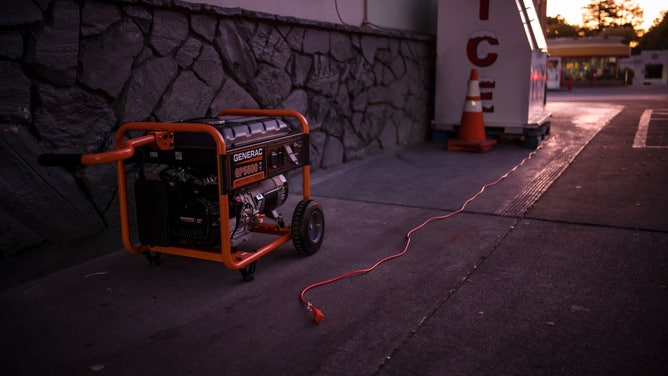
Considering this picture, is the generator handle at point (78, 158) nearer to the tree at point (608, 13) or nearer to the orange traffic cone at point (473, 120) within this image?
the orange traffic cone at point (473, 120)

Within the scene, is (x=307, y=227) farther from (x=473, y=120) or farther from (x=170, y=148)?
(x=473, y=120)

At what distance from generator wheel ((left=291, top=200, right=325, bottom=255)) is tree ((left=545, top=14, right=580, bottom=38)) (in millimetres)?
71163

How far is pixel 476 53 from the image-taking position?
8.45 meters

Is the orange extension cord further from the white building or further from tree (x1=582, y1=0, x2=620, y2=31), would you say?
tree (x1=582, y1=0, x2=620, y2=31)

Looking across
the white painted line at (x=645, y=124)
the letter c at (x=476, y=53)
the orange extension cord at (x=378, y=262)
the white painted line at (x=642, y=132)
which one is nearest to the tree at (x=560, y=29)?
the white painted line at (x=645, y=124)

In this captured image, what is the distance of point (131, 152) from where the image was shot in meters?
2.92

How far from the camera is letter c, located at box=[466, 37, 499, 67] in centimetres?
827

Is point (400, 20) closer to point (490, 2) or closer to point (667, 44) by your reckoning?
point (490, 2)

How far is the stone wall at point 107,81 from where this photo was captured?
10.6ft

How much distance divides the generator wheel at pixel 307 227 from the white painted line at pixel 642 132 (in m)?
6.25

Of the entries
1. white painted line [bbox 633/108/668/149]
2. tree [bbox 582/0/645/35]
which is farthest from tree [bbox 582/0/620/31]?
white painted line [bbox 633/108/668/149]

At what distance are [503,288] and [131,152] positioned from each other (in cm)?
228

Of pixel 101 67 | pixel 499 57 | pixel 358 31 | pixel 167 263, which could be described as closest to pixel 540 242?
pixel 167 263

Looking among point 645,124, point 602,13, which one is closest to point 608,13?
point 602,13
